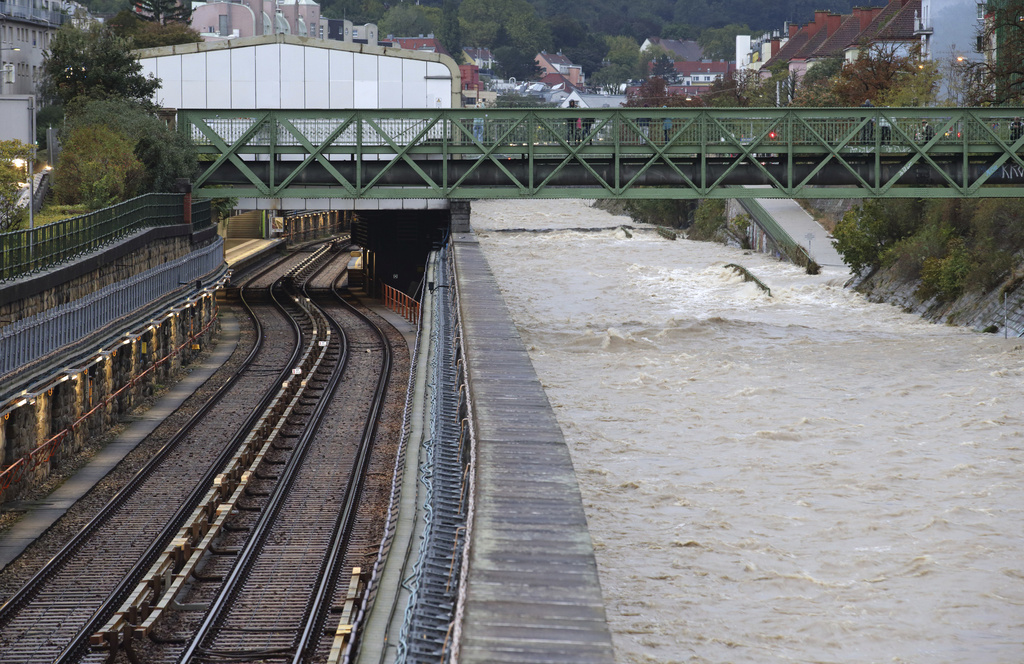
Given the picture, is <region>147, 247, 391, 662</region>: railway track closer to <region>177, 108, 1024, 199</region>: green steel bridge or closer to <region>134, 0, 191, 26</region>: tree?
<region>177, 108, 1024, 199</region>: green steel bridge

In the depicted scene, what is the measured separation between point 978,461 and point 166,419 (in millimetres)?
17508

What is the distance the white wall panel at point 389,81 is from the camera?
168 feet

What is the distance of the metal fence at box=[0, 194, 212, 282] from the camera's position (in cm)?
2458

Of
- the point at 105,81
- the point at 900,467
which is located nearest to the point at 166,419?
the point at 900,467

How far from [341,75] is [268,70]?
113 inches

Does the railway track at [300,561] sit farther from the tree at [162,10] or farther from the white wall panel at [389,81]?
the tree at [162,10]

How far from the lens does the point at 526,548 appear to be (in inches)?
421

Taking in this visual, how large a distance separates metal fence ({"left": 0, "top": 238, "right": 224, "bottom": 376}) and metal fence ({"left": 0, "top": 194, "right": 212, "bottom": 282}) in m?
1.00

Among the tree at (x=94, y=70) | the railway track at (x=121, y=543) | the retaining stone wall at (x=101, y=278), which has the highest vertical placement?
the tree at (x=94, y=70)

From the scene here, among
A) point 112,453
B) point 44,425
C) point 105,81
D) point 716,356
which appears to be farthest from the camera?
point 105,81

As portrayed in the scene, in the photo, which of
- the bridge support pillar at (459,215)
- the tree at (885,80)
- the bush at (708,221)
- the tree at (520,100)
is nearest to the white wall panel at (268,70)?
the bridge support pillar at (459,215)

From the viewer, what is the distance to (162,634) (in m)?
16.4

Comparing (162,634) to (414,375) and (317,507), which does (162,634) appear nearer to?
(317,507)

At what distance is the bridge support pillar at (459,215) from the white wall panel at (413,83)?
16.1 ft
